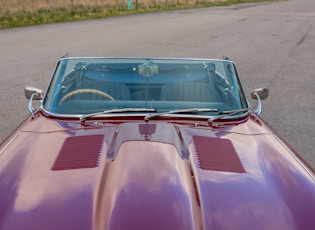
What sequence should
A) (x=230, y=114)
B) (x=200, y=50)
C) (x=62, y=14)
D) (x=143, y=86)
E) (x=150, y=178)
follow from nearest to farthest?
(x=150, y=178) < (x=230, y=114) < (x=143, y=86) < (x=200, y=50) < (x=62, y=14)

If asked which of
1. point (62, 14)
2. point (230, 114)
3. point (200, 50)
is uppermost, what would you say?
point (230, 114)

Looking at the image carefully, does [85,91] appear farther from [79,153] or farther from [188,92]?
[79,153]

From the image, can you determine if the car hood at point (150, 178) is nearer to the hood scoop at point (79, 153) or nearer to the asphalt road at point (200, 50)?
the hood scoop at point (79, 153)

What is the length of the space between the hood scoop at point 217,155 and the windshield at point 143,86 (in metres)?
0.43

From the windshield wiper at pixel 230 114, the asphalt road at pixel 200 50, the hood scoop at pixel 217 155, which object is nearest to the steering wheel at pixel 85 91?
the windshield wiper at pixel 230 114

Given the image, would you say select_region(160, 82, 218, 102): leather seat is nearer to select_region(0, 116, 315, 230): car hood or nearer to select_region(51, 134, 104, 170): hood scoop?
select_region(0, 116, 315, 230): car hood

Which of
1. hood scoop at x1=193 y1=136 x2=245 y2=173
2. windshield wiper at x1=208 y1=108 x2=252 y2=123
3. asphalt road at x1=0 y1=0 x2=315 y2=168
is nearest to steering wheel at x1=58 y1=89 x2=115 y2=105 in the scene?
windshield wiper at x1=208 y1=108 x2=252 y2=123

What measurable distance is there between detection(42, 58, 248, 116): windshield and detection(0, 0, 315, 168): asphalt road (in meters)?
1.93

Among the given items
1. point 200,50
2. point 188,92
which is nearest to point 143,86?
point 188,92

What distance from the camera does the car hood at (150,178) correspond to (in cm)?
241

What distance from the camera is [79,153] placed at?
10.4ft

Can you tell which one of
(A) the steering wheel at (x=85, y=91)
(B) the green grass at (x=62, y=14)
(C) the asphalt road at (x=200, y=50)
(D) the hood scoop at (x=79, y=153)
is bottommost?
(B) the green grass at (x=62, y=14)

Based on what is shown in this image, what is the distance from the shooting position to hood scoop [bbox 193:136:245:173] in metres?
3.02

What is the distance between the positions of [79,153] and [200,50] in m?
11.4
